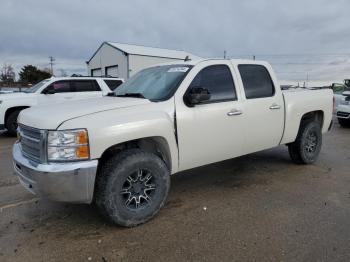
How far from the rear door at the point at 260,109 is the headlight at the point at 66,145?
2375 mm

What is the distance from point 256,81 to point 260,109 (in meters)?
0.48

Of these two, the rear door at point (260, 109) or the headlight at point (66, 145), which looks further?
the rear door at point (260, 109)

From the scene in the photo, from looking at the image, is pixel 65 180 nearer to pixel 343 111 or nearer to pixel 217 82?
pixel 217 82

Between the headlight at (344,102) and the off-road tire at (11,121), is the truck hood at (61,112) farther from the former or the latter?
the headlight at (344,102)

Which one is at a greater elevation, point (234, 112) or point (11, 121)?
point (234, 112)

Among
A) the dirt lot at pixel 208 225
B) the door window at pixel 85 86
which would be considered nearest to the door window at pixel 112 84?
the door window at pixel 85 86

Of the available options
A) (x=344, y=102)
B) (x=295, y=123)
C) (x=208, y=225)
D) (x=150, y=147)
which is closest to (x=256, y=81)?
(x=295, y=123)

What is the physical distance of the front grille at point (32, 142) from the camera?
10.3 ft

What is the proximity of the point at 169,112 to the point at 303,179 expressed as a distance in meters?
2.76

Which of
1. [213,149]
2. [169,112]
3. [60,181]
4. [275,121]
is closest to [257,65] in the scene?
[275,121]

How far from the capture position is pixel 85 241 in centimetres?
327

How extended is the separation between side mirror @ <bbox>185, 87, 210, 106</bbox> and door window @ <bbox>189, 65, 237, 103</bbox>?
18 centimetres

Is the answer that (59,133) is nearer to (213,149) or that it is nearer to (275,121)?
(213,149)

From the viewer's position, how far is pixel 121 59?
2931cm
